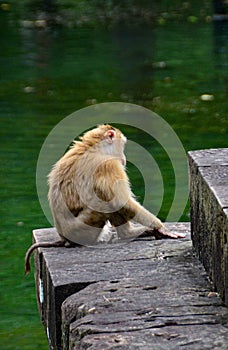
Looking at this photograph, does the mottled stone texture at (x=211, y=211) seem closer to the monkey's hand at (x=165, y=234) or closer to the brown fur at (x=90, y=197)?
the monkey's hand at (x=165, y=234)

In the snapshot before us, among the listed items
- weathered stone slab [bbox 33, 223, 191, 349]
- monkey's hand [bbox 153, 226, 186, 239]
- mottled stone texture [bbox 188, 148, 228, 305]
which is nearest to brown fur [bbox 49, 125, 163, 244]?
monkey's hand [bbox 153, 226, 186, 239]

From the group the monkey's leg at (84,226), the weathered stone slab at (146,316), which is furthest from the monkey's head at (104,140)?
the weathered stone slab at (146,316)

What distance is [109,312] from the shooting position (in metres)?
3.32

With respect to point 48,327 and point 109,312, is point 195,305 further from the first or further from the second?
point 48,327

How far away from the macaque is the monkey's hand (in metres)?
0.08

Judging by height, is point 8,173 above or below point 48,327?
below

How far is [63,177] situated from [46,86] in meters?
8.41

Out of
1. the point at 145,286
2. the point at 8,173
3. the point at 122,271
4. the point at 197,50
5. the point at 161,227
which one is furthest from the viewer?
the point at 197,50

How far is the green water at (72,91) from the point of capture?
650cm

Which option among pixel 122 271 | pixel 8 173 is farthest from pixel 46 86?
pixel 122 271

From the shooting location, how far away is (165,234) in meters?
4.45

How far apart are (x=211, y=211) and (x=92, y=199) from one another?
123cm

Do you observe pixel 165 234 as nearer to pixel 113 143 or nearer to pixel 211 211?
pixel 113 143

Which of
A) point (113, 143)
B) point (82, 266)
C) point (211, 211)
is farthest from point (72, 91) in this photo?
point (211, 211)
